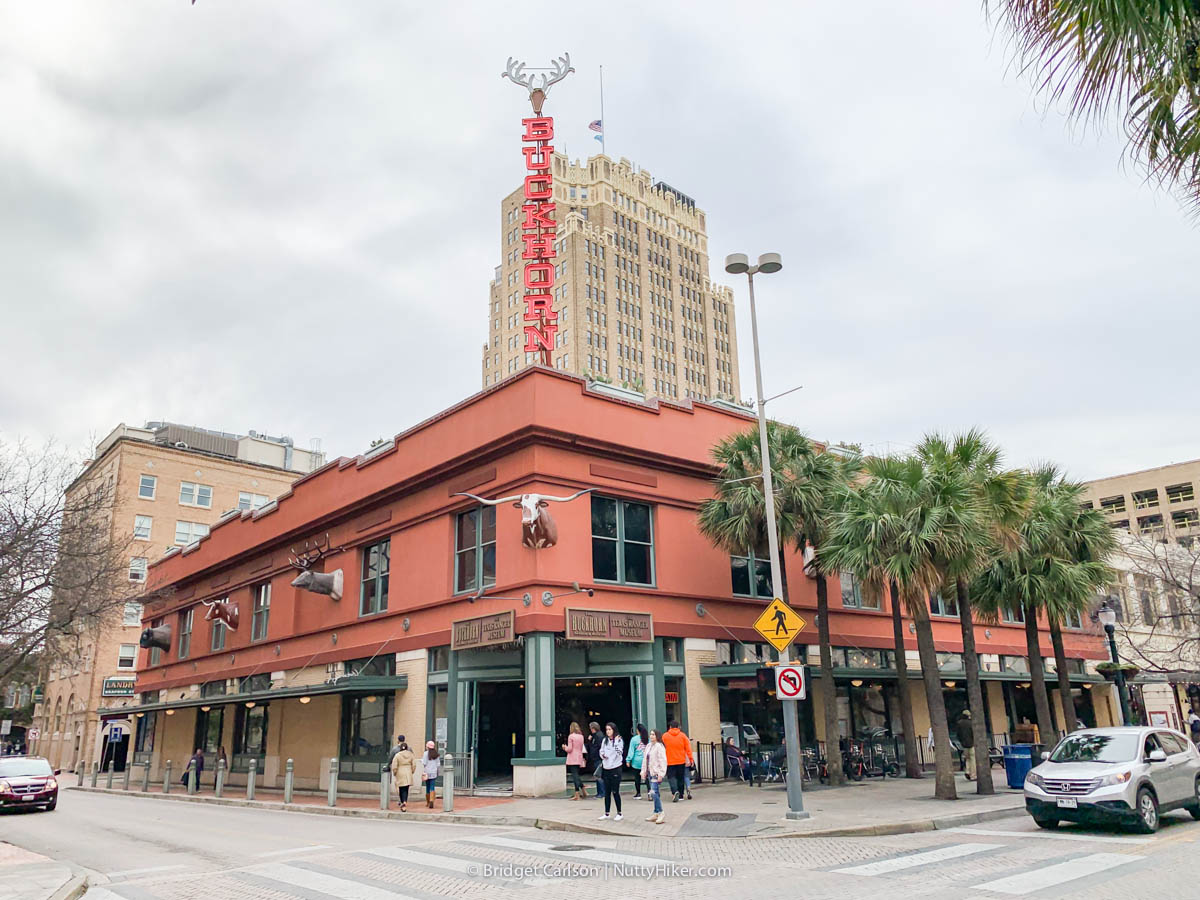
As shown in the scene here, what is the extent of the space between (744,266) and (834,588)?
15.3 metres

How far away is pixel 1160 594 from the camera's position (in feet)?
100.0

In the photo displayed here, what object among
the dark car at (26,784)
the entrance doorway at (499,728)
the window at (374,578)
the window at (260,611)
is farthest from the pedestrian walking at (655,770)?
the window at (260,611)

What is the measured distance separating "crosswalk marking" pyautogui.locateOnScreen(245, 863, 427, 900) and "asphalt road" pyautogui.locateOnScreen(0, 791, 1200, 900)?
0.08 ft

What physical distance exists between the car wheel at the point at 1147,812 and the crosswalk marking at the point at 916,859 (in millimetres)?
2236

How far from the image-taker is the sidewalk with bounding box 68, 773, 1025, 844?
14852 millimetres

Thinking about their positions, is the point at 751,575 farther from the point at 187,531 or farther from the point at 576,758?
the point at 187,531

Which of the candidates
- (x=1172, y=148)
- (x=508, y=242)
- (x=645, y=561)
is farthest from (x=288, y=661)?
(x=508, y=242)

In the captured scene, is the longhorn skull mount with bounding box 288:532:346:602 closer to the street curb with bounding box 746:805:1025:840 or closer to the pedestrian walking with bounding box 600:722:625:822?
the pedestrian walking with bounding box 600:722:625:822

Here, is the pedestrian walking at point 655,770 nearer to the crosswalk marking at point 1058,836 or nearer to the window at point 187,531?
the crosswalk marking at point 1058,836

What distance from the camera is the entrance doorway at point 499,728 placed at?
25547 millimetres

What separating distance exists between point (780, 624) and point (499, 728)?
12239mm

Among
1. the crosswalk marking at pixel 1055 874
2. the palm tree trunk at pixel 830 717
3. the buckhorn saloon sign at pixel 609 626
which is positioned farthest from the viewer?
the palm tree trunk at pixel 830 717

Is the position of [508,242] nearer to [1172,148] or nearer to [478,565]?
[478,565]

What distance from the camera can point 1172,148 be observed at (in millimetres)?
5215
